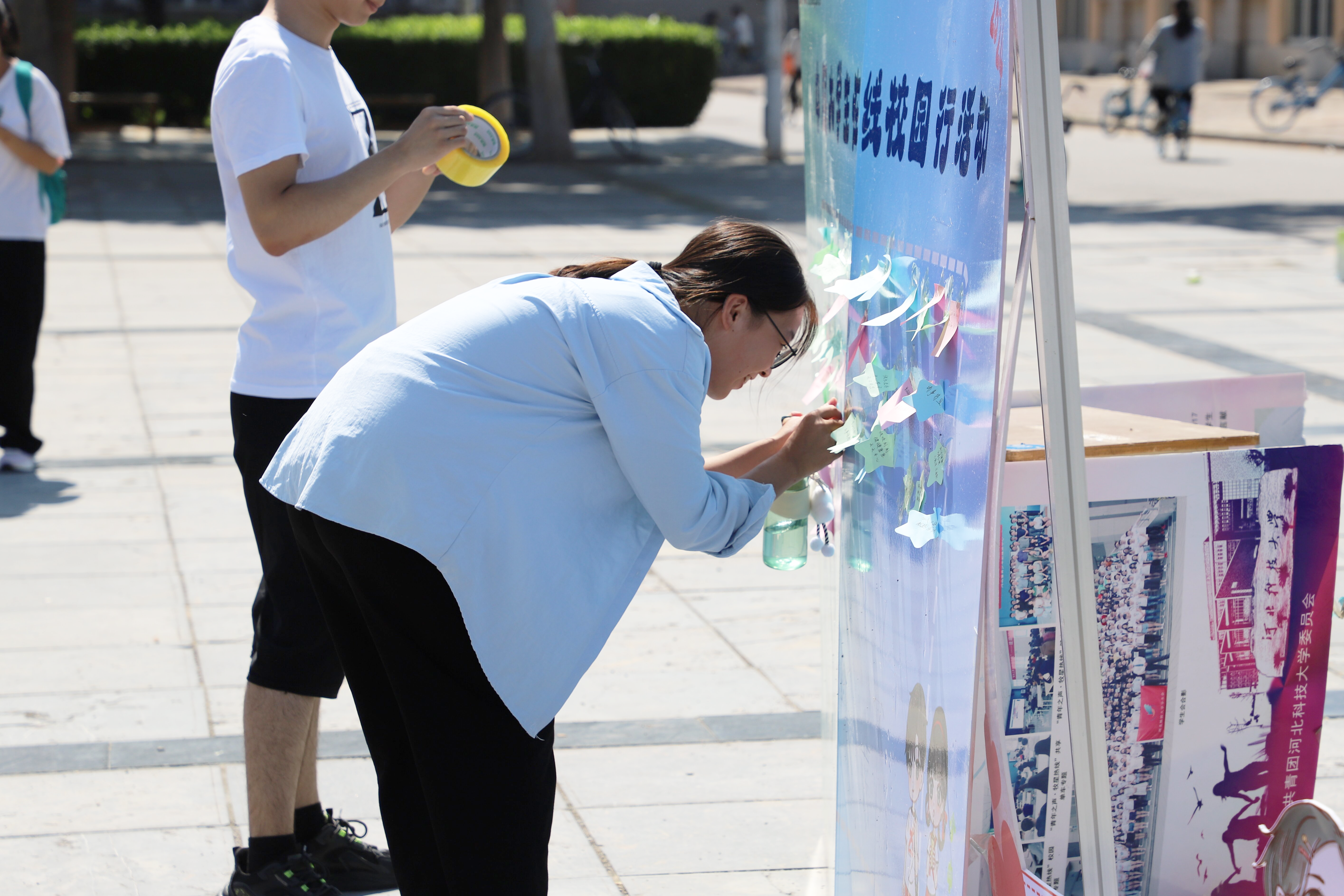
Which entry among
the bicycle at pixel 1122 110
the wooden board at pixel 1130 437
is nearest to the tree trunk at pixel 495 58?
the bicycle at pixel 1122 110

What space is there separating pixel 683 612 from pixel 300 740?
1870mm

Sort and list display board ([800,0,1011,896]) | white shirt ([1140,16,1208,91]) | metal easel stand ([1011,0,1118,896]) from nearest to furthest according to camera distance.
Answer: metal easel stand ([1011,0,1118,896]) → display board ([800,0,1011,896]) → white shirt ([1140,16,1208,91])

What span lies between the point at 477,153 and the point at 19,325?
364cm

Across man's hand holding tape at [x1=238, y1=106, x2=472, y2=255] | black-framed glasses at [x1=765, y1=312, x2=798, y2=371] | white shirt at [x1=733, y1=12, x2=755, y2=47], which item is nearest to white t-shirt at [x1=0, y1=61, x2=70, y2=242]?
man's hand holding tape at [x1=238, y1=106, x2=472, y2=255]

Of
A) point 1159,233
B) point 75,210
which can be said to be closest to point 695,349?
point 1159,233

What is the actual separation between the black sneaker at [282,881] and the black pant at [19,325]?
137 inches

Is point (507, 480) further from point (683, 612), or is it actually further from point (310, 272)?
point (683, 612)

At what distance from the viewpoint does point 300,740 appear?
266 cm

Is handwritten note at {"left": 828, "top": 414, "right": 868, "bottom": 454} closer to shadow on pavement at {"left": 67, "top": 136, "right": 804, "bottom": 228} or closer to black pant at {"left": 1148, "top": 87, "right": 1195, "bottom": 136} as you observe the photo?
shadow on pavement at {"left": 67, "top": 136, "right": 804, "bottom": 228}

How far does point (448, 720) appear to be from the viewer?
2.00 m

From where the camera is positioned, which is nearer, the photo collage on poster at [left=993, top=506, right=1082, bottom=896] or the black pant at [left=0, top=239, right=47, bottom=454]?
the photo collage on poster at [left=993, top=506, right=1082, bottom=896]

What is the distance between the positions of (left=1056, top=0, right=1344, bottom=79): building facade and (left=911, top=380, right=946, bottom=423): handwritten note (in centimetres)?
2706

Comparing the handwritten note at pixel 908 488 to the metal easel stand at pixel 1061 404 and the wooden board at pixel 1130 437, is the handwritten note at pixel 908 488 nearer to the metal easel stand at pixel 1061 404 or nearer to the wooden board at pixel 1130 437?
the wooden board at pixel 1130 437

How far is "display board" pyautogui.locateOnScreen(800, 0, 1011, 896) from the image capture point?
68.9 inches
